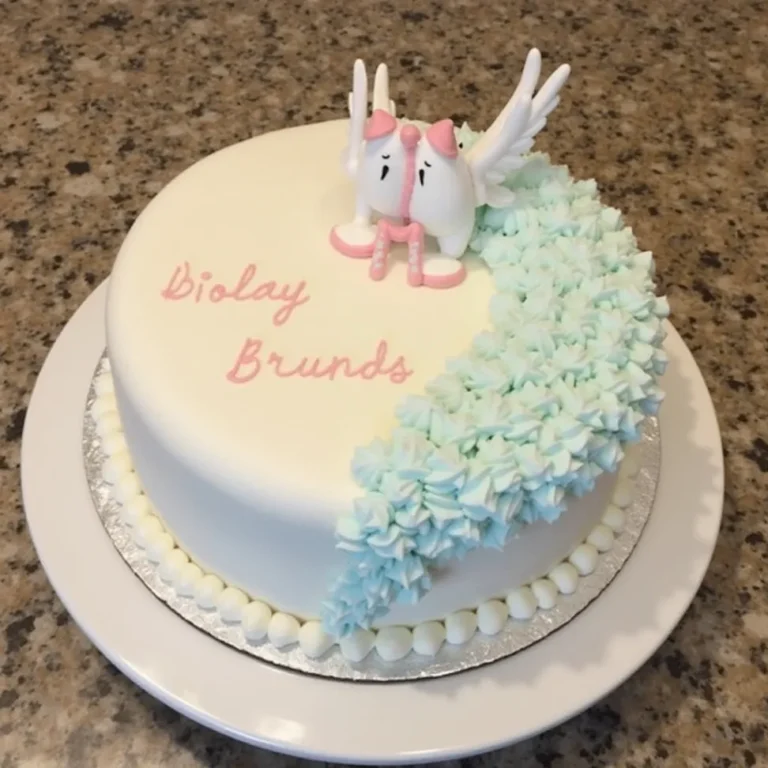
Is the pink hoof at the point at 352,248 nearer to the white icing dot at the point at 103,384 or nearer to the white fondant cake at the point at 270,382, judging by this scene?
the white fondant cake at the point at 270,382

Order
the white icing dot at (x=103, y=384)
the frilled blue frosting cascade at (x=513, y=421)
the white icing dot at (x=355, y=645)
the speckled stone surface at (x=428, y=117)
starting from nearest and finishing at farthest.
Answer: the frilled blue frosting cascade at (x=513, y=421), the white icing dot at (x=355, y=645), the speckled stone surface at (x=428, y=117), the white icing dot at (x=103, y=384)

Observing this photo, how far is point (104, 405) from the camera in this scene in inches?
44.1

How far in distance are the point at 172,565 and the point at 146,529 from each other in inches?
2.2

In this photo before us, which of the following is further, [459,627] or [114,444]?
[114,444]

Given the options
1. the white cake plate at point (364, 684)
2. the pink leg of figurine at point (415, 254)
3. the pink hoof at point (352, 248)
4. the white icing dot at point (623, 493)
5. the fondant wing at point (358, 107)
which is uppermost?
the fondant wing at point (358, 107)

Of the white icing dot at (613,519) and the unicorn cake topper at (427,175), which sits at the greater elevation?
the unicorn cake topper at (427,175)

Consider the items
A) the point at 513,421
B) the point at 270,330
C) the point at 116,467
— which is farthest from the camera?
the point at 116,467

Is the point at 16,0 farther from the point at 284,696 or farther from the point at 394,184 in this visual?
the point at 284,696

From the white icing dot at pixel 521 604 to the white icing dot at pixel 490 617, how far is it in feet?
0.04

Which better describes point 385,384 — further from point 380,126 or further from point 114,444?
point 114,444

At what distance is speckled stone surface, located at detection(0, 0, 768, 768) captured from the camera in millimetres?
1019

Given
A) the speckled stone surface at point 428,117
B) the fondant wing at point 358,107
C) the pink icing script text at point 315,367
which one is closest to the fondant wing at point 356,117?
the fondant wing at point 358,107

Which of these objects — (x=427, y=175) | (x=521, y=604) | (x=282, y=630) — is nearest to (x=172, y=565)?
(x=282, y=630)

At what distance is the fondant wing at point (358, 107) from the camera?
3.20ft
